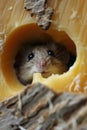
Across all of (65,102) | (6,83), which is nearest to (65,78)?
(6,83)

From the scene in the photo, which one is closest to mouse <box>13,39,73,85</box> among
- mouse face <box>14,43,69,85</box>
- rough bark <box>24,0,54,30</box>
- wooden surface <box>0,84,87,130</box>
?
mouse face <box>14,43,69,85</box>

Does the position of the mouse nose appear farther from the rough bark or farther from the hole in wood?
the rough bark

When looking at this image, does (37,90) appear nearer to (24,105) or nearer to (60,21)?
(24,105)

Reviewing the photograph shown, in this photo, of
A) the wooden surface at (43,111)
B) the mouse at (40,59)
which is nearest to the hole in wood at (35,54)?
the mouse at (40,59)

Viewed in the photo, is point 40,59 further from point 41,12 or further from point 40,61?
point 41,12

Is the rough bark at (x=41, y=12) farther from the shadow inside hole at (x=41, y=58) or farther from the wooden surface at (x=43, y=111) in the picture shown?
the wooden surface at (x=43, y=111)
